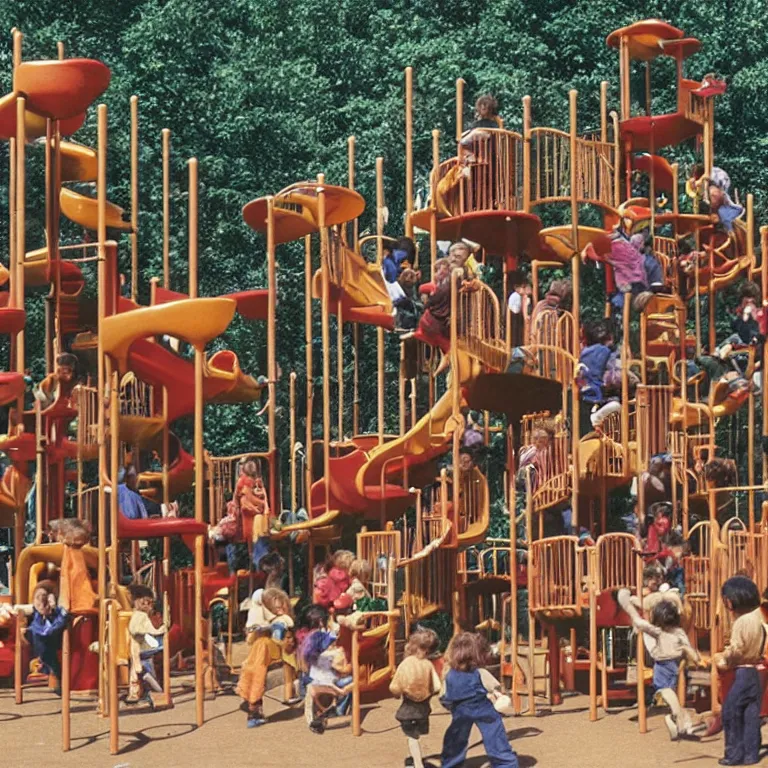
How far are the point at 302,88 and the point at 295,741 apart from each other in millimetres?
18991

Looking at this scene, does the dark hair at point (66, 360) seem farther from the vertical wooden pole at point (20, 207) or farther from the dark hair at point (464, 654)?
the dark hair at point (464, 654)

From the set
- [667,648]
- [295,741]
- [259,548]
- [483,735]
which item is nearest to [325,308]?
[259,548]

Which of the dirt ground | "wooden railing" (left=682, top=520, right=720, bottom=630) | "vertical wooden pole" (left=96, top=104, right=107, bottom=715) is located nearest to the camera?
the dirt ground

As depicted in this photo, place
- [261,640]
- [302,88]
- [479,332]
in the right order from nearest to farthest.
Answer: [261,640] → [479,332] → [302,88]

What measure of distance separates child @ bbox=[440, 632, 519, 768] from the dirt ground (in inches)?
15.2

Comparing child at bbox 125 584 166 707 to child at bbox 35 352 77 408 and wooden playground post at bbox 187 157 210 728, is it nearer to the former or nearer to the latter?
wooden playground post at bbox 187 157 210 728

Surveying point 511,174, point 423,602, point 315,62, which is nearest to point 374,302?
point 511,174

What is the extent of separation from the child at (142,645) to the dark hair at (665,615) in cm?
455

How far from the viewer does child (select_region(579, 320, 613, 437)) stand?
23766 millimetres

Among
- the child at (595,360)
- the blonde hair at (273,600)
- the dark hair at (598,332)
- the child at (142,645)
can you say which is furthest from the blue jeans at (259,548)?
the dark hair at (598,332)

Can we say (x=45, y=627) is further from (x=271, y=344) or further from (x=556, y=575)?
(x=556, y=575)

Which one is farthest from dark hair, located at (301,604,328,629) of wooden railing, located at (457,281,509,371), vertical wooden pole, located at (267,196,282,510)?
wooden railing, located at (457,281,509,371)

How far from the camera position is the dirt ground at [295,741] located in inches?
751

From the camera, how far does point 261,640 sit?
68.1 feet
